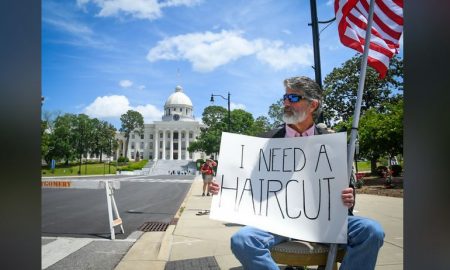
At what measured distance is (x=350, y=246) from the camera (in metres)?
2.89

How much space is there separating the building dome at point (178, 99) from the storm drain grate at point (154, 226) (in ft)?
459

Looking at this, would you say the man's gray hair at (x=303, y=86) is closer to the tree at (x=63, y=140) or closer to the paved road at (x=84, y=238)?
the paved road at (x=84, y=238)

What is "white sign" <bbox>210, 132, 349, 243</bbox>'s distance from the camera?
9.52ft

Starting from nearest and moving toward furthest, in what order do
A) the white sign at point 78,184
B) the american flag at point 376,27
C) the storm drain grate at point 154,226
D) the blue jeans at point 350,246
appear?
the blue jeans at point 350,246, the american flag at point 376,27, the white sign at point 78,184, the storm drain grate at point 154,226

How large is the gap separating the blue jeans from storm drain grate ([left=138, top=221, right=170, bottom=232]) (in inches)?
221

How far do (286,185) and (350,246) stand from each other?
629mm

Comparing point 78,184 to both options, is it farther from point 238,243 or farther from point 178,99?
point 178,99

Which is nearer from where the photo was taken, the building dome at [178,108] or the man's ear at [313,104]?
the man's ear at [313,104]

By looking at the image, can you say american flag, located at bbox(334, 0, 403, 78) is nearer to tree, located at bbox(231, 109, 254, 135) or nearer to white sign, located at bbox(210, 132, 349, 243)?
white sign, located at bbox(210, 132, 349, 243)

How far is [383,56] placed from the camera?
3684 mm

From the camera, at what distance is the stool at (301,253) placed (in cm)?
286

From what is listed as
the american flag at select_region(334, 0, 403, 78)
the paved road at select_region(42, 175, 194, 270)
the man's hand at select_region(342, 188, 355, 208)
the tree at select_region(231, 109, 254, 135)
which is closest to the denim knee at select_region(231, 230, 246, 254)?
the man's hand at select_region(342, 188, 355, 208)

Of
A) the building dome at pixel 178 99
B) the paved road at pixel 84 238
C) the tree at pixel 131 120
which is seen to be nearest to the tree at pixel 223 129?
the tree at pixel 131 120
